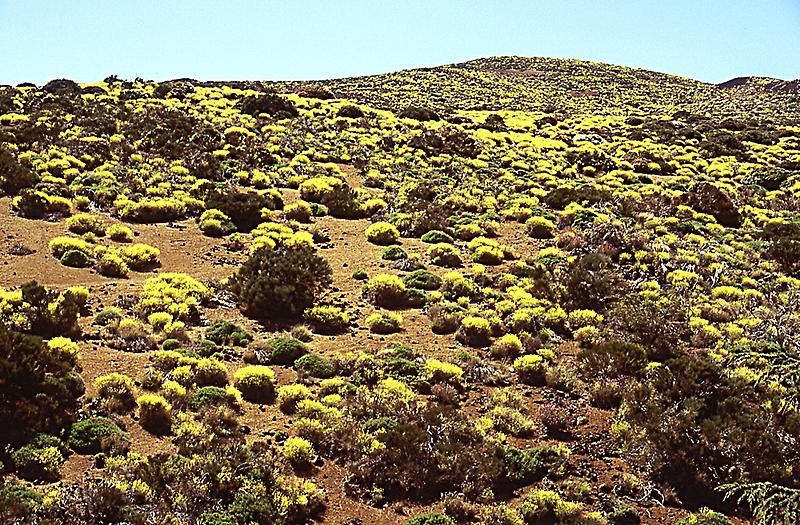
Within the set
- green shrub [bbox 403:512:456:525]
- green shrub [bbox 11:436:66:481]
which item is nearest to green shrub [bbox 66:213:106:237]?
green shrub [bbox 11:436:66:481]

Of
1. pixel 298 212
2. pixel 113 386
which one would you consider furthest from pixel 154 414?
pixel 298 212

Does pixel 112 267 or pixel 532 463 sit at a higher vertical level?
pixel 112 267

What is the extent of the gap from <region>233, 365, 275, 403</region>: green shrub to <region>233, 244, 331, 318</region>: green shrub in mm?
3758

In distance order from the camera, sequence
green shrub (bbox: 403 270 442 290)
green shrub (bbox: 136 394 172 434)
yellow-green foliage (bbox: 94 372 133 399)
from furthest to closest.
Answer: green shrub (bbox: 403 270 442 290)
yellow-green foliage (bbox: 94 372 133 399)
green shrub (bbox: 136 394 172 434)

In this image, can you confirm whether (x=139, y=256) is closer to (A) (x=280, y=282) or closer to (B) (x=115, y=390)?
(A) (x=280, y=282)

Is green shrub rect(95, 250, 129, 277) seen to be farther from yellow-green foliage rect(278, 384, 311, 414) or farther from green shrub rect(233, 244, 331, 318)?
yellow-green foliage rect(278, 384, 311, 414)

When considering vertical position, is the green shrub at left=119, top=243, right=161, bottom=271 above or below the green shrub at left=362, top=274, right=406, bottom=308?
above

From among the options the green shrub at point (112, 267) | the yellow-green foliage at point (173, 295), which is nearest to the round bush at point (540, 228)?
the yellow-green foliage at point (173, 295)

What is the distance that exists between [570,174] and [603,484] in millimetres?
29429

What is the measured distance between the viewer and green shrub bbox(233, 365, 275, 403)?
498 inches

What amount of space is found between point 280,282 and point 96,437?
756 centimetres

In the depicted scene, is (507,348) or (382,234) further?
(382,234)

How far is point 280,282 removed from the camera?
56.1 feet

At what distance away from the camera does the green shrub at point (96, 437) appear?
32.7 ft
